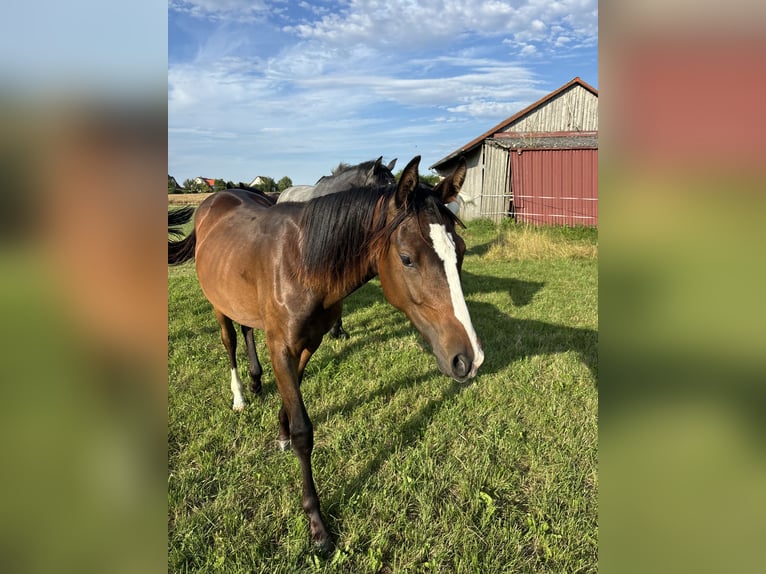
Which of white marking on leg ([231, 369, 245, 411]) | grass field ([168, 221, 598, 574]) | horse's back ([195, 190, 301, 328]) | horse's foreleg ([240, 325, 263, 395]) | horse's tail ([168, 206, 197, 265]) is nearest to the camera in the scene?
grass field ([168, 221, 598, 574])

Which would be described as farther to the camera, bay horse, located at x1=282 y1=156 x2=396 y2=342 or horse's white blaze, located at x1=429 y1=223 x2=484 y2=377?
bay horse, located at x1=282 y1=156 x2=396 y2=342

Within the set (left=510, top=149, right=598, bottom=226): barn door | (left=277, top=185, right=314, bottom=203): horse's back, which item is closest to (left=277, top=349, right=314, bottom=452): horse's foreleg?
(left=277, top=185, right=314, bottom=203): horse's back

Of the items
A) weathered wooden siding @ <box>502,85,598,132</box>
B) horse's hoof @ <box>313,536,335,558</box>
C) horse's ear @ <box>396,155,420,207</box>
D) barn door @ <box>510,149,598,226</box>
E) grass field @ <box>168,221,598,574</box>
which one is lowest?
horse's hoof @ <box>313,536,335,558</box>

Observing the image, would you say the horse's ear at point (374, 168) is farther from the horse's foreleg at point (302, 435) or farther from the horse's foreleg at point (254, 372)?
the horse's foreleg at point (302, 435)

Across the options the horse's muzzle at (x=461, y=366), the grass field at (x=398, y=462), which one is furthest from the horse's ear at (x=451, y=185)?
the grass field at (x=398, y=462)

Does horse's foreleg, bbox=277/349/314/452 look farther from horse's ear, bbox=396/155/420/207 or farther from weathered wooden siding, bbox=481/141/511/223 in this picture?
weathered wooden siding, bbox=481/141/511/223

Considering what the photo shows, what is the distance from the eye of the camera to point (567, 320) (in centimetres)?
576

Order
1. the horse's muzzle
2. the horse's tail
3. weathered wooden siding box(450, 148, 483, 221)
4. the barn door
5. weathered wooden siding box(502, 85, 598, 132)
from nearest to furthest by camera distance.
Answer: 1. the horse's muzzle
2. the horse's tail
3. the barn door
4. weathered wooden siding box(450, 148, 483, 221)
5. weathered wooden siding box(502, 85, 598, 132)

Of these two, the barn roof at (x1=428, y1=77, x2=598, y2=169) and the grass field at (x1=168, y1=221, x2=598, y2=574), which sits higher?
the barn roof at (x1=428, y1=77, x2=598, y2=169)

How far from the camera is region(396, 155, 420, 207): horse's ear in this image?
1.97 metres

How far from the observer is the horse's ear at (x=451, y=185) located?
2.23m
